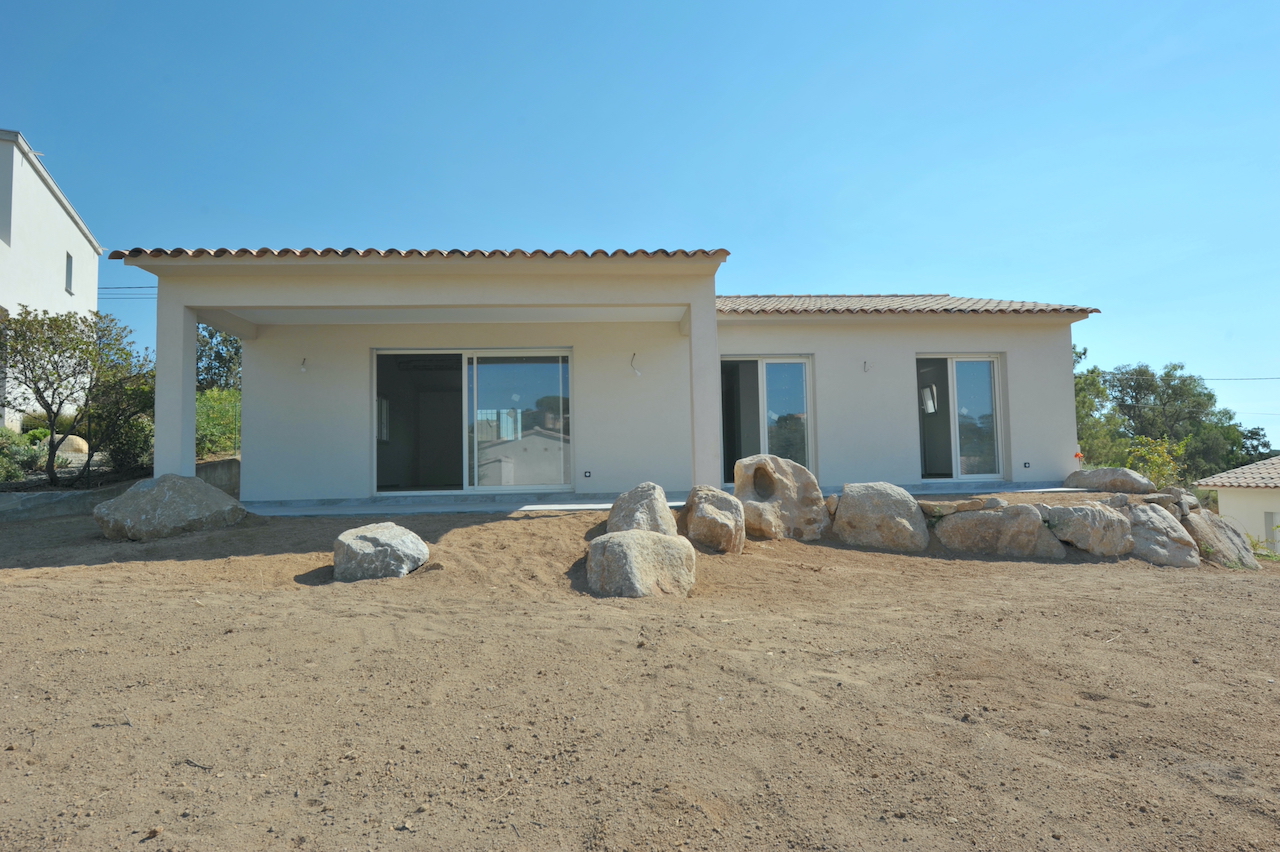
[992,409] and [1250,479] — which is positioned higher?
[992,409]

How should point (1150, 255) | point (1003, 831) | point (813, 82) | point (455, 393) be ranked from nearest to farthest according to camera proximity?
point (1003, 831)
point (813, 82)
point (455, 393)
point (1150, 255)

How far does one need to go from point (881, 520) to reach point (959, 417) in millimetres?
4385

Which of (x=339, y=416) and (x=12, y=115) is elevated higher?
(x=12, y=115)

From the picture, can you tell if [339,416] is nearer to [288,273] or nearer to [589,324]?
[288,273]

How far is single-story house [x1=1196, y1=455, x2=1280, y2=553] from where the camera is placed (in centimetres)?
1850

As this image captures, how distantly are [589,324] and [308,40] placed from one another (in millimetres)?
5817

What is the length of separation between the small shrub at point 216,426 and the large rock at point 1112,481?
1439 cm

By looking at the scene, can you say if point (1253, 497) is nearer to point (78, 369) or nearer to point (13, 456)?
point (78, 369)

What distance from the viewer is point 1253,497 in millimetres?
19234

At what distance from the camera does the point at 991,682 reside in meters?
2.96

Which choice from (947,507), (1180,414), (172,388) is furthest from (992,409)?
(1180,414)

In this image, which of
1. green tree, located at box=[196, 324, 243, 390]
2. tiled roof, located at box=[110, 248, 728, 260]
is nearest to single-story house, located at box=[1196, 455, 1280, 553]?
tiled roof, located at box=[110, 248, 728, 260]

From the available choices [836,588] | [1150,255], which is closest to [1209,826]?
[836,588]

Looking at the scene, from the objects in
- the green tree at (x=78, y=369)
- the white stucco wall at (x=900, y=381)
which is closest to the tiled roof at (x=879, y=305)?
the white stucco wall at (x=900, y=381)
